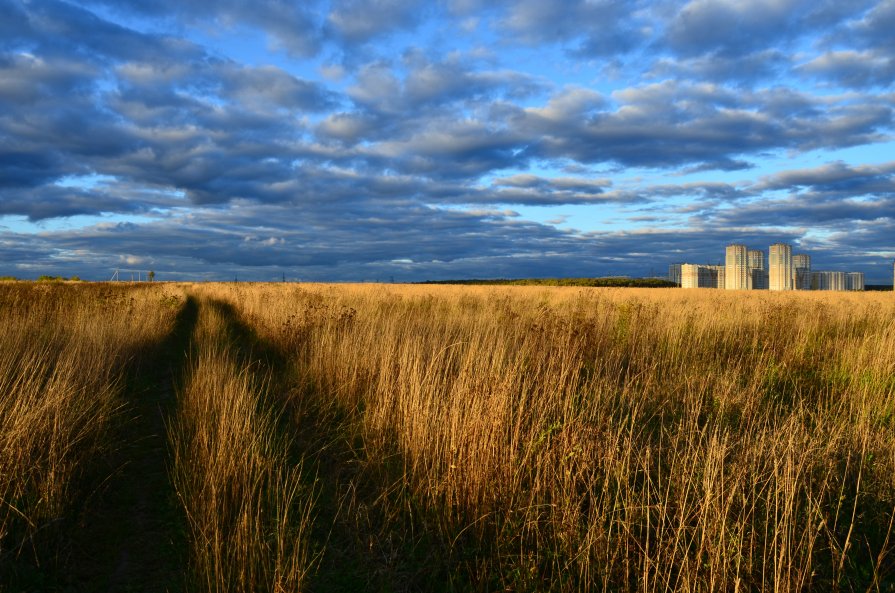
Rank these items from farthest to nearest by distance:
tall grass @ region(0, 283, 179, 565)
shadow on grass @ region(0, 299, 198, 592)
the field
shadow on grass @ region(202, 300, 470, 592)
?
1. tall grass @ region(0, 283, 179, 565)
2. shadow on grass @ region(0, 299, 198, 592)
3. shadow on grass @ region(202, 300, 470, 592)
4. the field

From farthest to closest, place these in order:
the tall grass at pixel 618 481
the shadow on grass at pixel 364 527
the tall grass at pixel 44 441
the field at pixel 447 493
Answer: the tall grass at pixel 44 441, the shadow on grass at pixel 364 527, the field at pixel 447 493, the tall grass at pixel 618 481

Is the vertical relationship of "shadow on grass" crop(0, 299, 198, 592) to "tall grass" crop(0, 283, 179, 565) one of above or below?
below

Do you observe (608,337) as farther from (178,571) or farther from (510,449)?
(178,571)

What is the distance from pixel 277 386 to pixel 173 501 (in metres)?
3.33

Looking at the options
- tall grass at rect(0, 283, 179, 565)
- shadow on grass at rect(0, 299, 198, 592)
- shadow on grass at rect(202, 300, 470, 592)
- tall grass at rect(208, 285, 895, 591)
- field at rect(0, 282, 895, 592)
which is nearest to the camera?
tall grass at rect(208, 285, 895, 591)

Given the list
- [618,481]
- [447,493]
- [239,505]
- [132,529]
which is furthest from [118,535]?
[618,481]

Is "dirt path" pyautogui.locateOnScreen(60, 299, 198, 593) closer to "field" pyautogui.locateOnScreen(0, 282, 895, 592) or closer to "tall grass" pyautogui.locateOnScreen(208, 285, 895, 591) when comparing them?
"field" pyautogui.locateOnScreen(0, 282, 895, 592)

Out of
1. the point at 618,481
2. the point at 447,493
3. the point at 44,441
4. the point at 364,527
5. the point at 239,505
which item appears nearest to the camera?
the point at 618,481

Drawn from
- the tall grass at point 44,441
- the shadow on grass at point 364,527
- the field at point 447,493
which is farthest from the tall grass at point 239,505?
the tall grass at point 44,441

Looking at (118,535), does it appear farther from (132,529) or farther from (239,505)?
(239,505)

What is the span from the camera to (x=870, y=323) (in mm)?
13656

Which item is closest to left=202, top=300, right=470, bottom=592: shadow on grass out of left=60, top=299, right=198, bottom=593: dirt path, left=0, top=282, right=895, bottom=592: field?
left=0, top=282, right=895, bottom=592: field

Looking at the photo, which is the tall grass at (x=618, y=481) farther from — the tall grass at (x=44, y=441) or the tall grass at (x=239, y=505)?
the tall grass at (x=44, y=441)

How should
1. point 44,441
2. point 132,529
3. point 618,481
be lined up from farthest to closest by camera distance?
point 44,441 < point 132,529 < point 618,481
